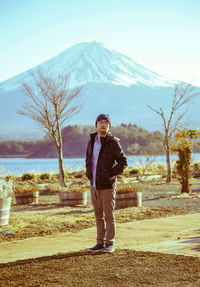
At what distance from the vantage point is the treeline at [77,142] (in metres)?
49.7

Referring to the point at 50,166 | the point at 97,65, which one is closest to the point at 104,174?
the point at 50,166

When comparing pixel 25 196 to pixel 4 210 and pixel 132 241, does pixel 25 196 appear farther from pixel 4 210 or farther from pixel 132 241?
pixel 132 241

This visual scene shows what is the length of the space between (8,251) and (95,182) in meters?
1.43

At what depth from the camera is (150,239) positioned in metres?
6.82

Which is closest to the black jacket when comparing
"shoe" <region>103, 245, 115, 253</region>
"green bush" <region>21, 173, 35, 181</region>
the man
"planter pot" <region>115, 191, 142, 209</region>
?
the man

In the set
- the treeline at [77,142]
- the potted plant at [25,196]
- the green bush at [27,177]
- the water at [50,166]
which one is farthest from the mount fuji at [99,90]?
the potted plant at [25,196]

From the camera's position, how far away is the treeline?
49.7m

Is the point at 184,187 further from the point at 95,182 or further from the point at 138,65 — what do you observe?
the point at 138,65

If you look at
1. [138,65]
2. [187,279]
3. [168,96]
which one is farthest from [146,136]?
[168,96]

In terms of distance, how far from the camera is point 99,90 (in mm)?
197500

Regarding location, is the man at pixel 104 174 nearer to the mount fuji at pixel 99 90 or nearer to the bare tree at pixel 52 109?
the bare tree at pixel 52 109

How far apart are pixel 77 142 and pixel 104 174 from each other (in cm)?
5778

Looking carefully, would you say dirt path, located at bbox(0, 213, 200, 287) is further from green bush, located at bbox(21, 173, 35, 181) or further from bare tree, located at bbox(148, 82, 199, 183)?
green bush, located at bbox(21, 173, 35, 181)

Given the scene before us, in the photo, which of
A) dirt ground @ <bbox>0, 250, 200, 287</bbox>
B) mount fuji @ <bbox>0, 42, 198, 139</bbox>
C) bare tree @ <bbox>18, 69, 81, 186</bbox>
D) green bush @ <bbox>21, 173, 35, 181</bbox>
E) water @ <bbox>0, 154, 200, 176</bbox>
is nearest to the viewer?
dirt ground @ <bbox>0, 250, 200, 287</bbox>
